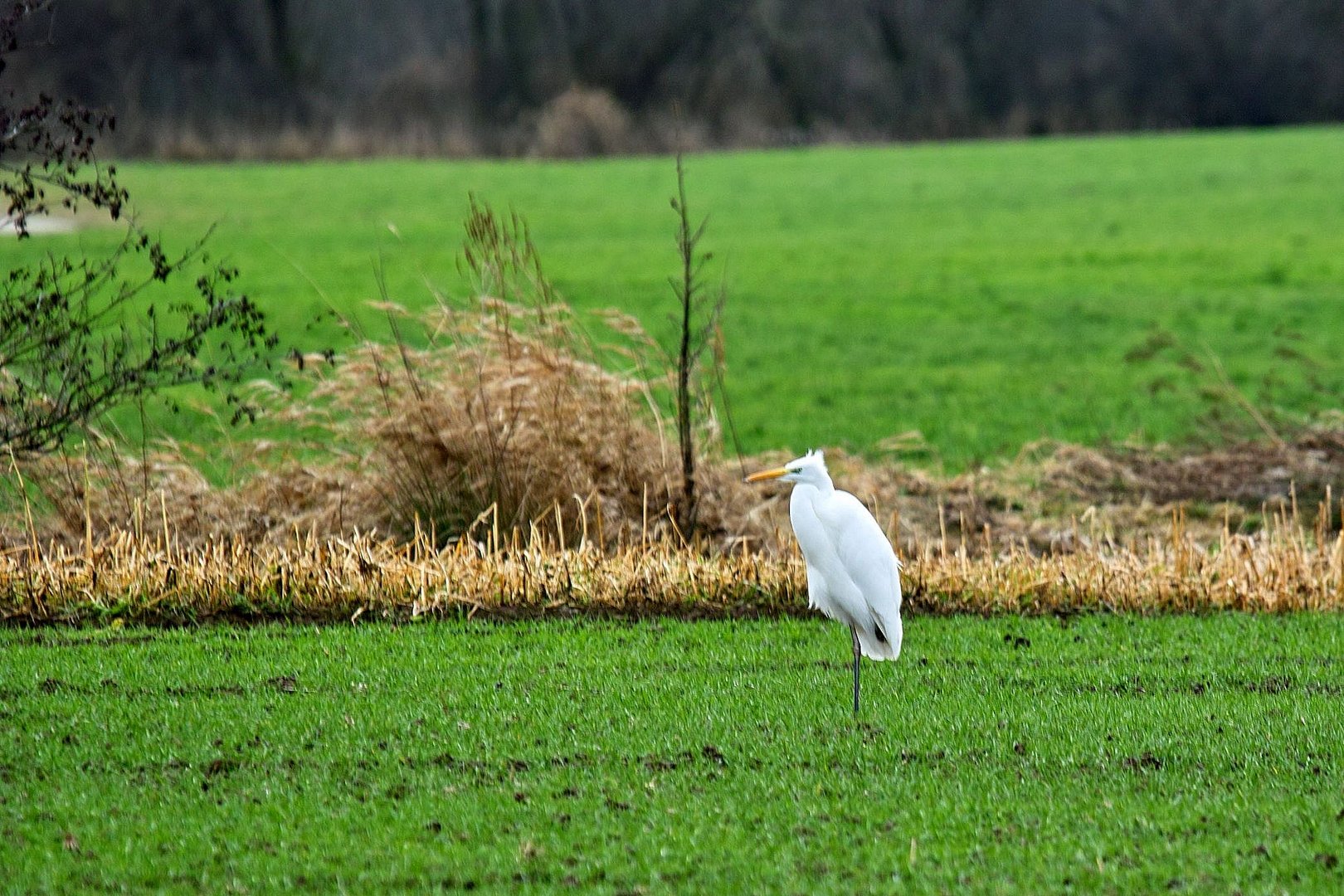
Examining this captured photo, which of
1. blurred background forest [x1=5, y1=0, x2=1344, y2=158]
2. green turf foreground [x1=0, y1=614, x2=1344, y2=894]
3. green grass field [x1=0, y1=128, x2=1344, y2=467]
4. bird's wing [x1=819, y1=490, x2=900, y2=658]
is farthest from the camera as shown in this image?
blurred background forest [x1=5, y1=0, x2=1344, y2=158]

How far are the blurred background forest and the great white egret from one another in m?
45.8

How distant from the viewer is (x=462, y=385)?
1053cm

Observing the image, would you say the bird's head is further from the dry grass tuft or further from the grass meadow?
the dry grass tuft

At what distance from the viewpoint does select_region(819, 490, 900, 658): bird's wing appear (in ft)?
23.7

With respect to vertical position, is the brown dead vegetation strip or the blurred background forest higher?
the blurred background forest

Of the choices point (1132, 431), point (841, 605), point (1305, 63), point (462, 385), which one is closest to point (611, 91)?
point (1305, 63)

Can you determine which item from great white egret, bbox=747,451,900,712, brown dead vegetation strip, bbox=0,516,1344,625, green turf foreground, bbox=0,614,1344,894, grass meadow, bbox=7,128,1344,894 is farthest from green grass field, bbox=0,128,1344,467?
great white egret, bbox=747,451,900,712

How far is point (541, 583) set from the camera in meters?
8.98

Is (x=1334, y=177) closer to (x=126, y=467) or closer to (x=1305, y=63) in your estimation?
(x=1305, y=63)

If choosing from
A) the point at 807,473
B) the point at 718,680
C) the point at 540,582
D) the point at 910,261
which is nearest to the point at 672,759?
the point at 718,680

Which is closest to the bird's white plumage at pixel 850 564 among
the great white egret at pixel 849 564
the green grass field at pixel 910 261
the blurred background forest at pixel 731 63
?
the great white egret at pixel 849 564

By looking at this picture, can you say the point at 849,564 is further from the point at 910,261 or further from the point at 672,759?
the point at 910,261

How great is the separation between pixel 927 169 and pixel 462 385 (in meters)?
31.2

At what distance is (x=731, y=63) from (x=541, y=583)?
1940 inches
